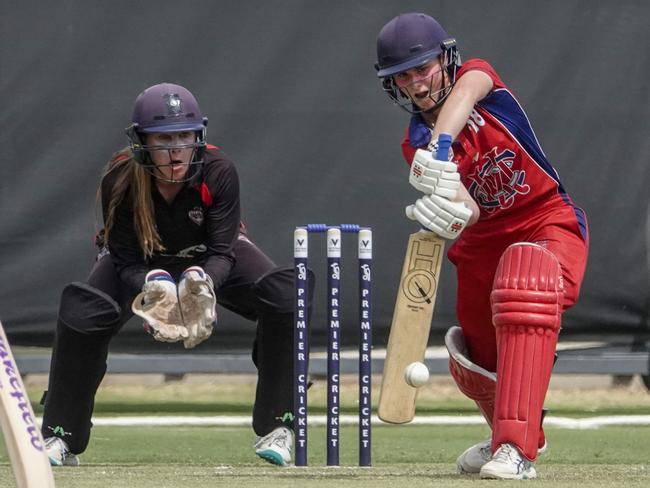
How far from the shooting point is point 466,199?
3.54 metres

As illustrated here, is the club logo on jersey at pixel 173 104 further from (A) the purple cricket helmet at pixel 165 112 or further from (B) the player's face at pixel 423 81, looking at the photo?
(B) the player's face at pixel 423 81

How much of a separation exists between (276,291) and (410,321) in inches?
30.6

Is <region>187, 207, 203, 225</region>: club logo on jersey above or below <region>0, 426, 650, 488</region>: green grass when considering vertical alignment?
above

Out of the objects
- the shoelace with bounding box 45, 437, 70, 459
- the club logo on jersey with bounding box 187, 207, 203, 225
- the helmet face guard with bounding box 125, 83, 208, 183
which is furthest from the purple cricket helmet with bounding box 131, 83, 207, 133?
the shoelace with bounding box 45, 437, 70, 459

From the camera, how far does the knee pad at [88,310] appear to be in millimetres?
4148

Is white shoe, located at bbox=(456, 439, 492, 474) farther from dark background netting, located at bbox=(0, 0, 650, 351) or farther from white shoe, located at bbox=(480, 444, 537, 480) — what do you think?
dark background netting, located at bbox=(0, 0, 650, 351)

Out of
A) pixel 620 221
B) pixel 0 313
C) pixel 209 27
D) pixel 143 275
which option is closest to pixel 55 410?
pixel 143 275

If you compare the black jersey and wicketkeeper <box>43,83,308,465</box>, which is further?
the black jersey

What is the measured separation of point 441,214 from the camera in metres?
3.39

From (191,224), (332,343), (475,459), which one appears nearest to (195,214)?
(191,224)

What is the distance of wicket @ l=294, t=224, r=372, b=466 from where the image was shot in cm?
392

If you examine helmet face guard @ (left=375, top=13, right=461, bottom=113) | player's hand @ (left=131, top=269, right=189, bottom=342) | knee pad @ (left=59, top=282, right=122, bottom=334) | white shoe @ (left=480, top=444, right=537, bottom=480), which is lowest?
white shoe @ (left=480, top=444, right=537, bottom=480)

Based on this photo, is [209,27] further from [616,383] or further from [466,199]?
[466,199]

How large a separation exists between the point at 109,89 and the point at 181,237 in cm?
210
